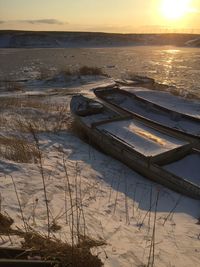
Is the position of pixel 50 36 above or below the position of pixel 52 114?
above

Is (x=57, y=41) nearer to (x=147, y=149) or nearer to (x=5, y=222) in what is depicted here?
(x=147, y=149)

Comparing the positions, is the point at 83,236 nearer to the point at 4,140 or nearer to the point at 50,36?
the point at 4,140

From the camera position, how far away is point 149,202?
18.8 ft

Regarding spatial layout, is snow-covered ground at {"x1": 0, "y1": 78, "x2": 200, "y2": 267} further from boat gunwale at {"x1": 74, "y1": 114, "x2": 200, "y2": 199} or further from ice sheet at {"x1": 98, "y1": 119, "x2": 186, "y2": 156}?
ice sheet at {"x1": 98, "y1": 119, "x2": 186, "y2": 156}

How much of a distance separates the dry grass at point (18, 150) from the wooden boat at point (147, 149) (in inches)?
74.8

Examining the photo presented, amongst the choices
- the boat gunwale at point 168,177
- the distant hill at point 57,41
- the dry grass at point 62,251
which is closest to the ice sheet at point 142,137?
the boat gunwale at point 168,177

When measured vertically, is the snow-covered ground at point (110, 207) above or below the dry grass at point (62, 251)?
below

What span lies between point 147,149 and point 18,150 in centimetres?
302

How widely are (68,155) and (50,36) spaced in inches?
2662

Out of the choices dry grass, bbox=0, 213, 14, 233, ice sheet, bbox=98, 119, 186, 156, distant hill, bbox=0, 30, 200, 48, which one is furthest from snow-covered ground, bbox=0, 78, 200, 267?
distant hill, bbox=0, 30, 200, 48

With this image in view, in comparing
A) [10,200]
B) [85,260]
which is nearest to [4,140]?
[10,200]

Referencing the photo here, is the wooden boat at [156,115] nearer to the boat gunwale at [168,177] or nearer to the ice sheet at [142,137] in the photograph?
the ice sheet at [142,137]

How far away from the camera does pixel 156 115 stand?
34.2 ft

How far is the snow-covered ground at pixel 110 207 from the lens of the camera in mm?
4078
